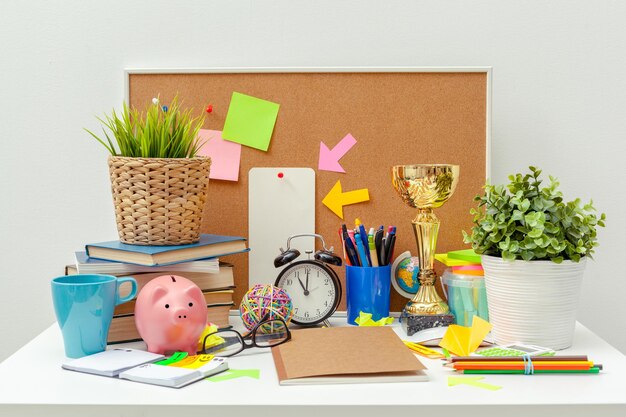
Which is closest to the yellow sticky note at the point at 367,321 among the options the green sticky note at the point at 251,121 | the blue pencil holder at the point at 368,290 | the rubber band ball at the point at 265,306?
the blue pencil holder at the point at 368,290

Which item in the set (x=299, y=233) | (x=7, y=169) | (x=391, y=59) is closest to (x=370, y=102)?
(x=391, y=59)

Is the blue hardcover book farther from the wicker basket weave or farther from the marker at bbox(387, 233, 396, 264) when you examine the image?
the marker at bbox(387, 233, 396, 264)

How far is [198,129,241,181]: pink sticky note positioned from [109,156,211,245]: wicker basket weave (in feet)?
0.47

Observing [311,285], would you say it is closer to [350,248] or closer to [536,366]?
[350,248]

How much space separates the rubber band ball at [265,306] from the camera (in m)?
0.86

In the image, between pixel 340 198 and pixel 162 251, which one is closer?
pixel 162 251

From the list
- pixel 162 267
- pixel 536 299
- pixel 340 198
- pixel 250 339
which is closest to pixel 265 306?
pixel 250 339

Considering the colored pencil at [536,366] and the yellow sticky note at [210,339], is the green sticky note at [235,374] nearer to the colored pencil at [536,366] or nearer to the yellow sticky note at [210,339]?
the yellow sticky note at [210,339]

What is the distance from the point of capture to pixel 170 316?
76 centimetres

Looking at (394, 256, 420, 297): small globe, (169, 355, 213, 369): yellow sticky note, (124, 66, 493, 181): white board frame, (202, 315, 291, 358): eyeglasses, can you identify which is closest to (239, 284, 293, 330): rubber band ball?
(202, 315, 291, 358): eyeglasses

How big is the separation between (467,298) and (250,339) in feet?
1.06

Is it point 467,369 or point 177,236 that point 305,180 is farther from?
point 467,369

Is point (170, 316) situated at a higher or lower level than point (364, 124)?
lower

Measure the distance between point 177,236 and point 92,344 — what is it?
0.19 metres
